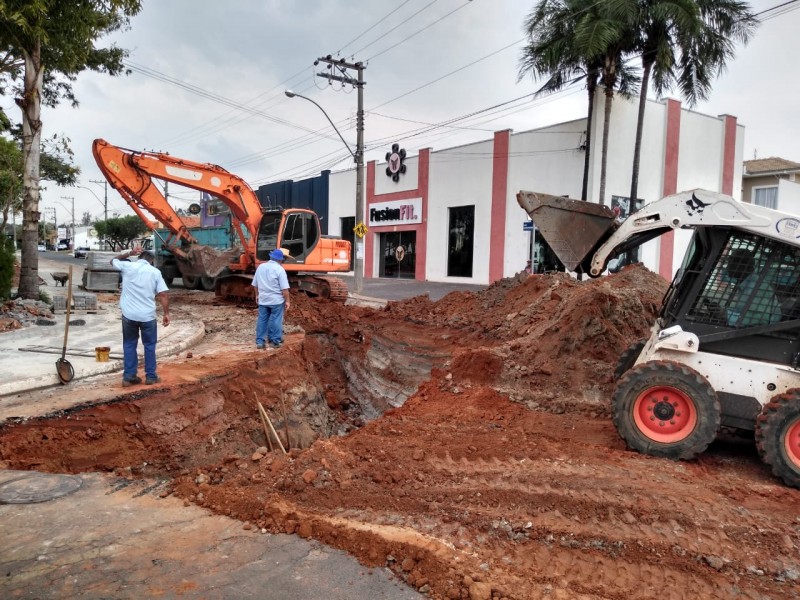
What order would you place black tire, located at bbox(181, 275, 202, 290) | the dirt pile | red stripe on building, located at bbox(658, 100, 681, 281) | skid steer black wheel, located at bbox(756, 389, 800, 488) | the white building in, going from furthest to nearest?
red stripe on building, located at bbox(658, 100, 681, 281) < the white building < black tire, located at bbox(181, 275, 202, 290) < the dirt pile < skid steer black wheel, located at bbox(756, 389, 800, 488)

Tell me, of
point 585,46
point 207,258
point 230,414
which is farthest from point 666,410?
point 585,46

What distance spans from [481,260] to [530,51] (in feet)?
33.4

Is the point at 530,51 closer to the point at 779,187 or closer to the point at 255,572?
the point at 779,187

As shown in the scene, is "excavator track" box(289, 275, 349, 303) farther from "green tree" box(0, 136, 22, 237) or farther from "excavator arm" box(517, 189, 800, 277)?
"green tree" box(0, 136, 22, 237)

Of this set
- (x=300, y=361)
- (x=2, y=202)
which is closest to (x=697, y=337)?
(x=300, y=361)

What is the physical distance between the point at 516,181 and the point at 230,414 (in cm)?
2172

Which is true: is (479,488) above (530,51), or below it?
below

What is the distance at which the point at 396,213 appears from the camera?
33.0m

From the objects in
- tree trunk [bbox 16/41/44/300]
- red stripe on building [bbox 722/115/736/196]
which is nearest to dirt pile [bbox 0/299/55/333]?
tree trunk [bbox 16/41/44/300]

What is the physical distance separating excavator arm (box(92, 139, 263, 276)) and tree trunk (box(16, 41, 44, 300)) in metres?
1.48

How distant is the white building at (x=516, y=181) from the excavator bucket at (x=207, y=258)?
46.3 feet

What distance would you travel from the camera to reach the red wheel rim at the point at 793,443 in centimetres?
490

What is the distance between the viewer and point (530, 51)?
21.0 m

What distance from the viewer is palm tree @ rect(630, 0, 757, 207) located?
18812 mm
